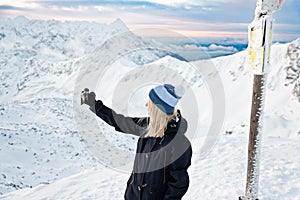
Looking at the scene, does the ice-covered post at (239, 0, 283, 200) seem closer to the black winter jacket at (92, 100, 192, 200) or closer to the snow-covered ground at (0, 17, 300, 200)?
the snow-covered ground at (0, 17, 300, 200)

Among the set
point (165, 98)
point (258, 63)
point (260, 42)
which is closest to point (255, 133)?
point (258, 63)

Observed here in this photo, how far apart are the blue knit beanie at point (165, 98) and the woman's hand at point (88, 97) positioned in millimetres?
855

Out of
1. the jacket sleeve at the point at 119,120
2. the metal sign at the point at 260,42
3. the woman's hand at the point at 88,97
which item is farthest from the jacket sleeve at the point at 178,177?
the metal sign at the point at 260,42

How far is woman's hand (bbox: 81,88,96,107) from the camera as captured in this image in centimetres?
323

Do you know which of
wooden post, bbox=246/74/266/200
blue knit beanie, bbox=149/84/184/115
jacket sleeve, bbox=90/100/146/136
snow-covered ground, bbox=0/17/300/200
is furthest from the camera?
snow-covered ground, bbox=0/17/300/200

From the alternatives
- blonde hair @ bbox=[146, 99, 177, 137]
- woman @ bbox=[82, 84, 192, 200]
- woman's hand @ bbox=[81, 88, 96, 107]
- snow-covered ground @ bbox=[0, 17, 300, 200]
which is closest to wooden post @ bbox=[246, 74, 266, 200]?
snow-covered ground @ bbox=[0, 17, 300, 200]

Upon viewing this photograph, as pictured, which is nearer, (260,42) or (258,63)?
(260,42)

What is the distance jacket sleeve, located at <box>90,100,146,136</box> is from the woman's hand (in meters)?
0.05

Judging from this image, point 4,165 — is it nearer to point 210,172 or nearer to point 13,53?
point 210,172

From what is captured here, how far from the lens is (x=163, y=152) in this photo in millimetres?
2633

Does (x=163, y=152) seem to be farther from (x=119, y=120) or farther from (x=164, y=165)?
(x=119, y=120)

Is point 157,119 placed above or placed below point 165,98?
below

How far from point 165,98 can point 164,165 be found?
53 centimetres

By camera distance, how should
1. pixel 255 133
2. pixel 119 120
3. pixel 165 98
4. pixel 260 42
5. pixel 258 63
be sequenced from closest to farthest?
pixel 165 98 → pixel 119 120 → pixel 260 42 → pixel 258 63 → pixel 255 133
